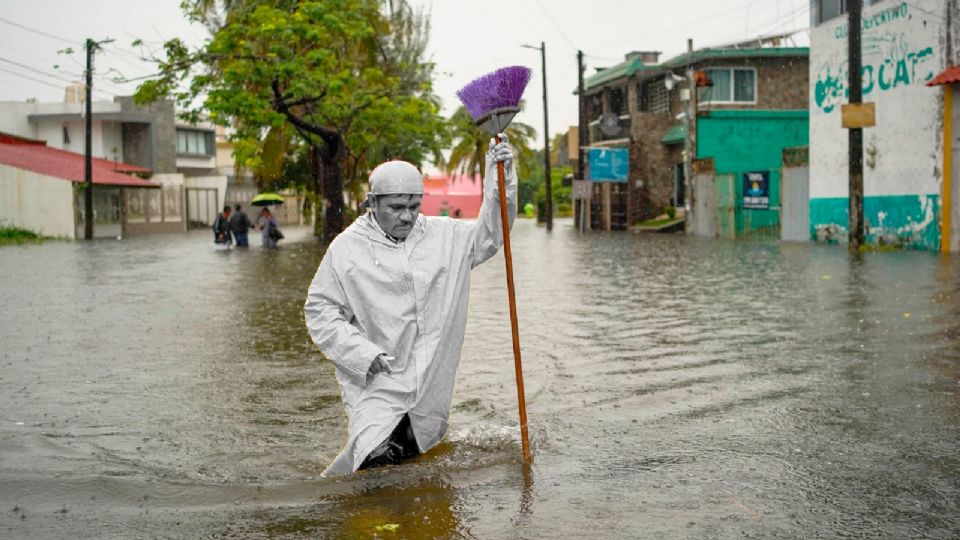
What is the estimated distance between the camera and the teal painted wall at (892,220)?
894 inches

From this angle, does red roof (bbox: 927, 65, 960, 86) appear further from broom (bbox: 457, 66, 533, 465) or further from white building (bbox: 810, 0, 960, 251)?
broom (bbox: 457, 66, 533, 465)

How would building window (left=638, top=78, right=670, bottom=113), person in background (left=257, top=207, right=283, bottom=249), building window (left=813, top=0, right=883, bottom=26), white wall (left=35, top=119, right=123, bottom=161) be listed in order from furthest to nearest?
white wall (left=35, top=119, right=123, bottom=161), building window (left=638, top=78, right=670, bottom=113), person in background (left=257, top=207, right=283, bottom=249), building window (left=813, top=0, right=883, bottom=26)

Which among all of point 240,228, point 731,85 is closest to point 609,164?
point 731,85

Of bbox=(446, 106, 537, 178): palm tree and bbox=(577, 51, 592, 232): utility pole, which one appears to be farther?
bbox=(446, 106, 537, 178): palm tree

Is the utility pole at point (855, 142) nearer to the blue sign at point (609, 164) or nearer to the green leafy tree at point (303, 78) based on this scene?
the green leafy tree at point (303, 78)

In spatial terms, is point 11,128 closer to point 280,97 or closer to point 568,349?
point 280,97

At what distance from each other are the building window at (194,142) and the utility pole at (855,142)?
1903 inches

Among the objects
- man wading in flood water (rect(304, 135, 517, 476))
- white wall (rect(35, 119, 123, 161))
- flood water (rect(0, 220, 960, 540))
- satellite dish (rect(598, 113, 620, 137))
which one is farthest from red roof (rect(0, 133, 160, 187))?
man wading in flood water (rect(304, 135, 517, 476))

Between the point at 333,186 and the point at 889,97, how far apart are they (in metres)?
15.7

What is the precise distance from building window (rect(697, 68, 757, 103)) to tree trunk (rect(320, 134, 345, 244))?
1571cm

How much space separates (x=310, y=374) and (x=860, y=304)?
22.3ft

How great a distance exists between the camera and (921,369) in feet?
26.5

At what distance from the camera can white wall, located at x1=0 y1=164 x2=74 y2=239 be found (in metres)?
42.7

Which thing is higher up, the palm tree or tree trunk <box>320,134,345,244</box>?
the palm tree
